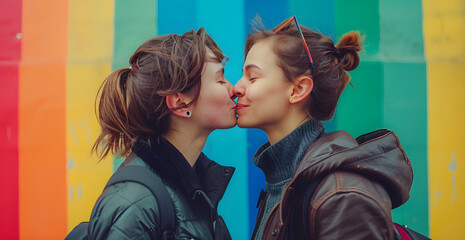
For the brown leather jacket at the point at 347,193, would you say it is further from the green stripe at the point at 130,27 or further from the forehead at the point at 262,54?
the green stripe at the point at 130,27

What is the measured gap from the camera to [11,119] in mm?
2852

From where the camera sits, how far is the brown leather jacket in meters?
1.47

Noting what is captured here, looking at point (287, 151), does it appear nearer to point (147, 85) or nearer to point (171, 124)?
point (171, 124)

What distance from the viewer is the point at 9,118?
285 centimetres

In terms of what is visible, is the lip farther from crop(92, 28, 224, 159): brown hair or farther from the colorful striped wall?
the colorful striped wall

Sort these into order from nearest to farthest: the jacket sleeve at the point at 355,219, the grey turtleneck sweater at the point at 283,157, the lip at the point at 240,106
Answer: the jacket sleeve at the point at 355,219 → the grey turtleneck sweater at the point at 283,157 → the lip at the point at 240,106

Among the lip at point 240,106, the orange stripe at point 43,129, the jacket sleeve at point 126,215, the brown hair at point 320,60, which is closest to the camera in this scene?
the jacket sleeve at point 126,215

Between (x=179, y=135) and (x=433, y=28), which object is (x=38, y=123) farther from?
(x=433, y=28)

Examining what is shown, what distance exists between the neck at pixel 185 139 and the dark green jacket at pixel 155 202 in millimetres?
133

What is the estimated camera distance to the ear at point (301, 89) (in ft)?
6.85

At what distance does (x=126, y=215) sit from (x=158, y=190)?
0.18m

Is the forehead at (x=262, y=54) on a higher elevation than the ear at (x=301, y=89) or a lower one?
higher

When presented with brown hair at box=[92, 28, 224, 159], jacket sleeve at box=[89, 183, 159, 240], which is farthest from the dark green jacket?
brown hair at box=[92, 28, 224, 159]

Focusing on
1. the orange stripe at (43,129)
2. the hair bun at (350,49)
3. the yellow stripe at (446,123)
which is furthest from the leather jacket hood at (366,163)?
the orange stripe at (43,129)
